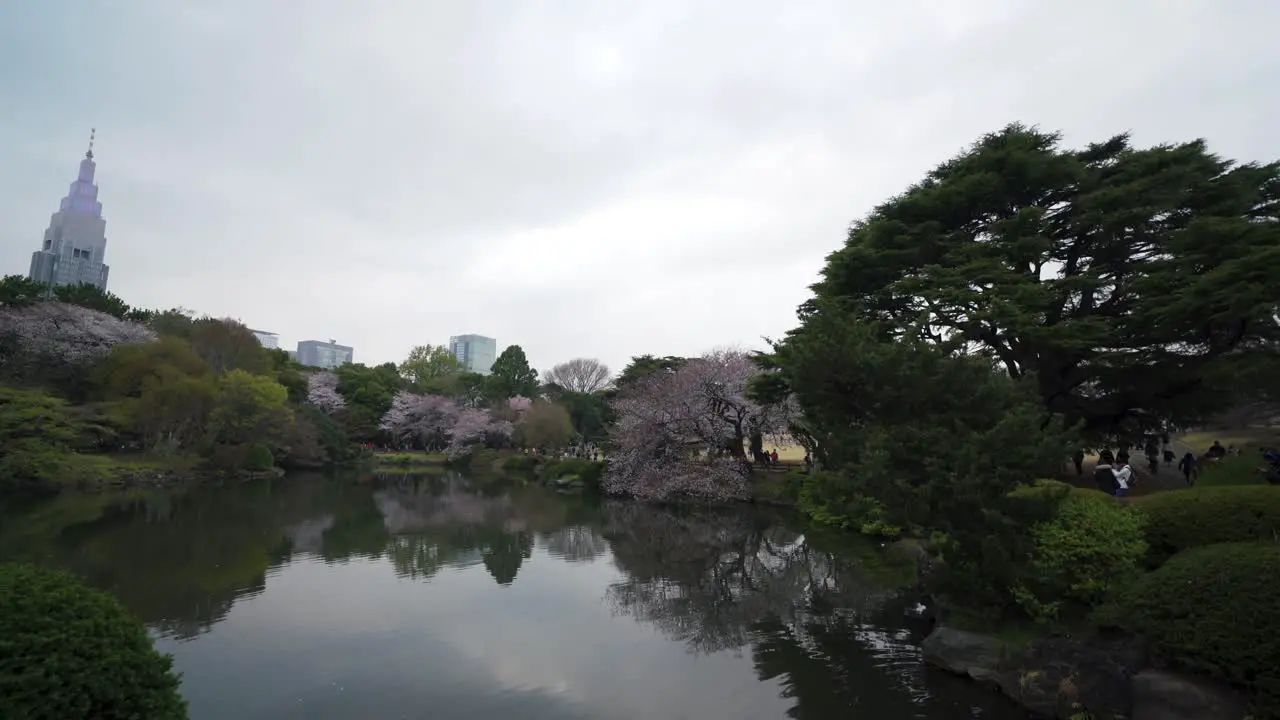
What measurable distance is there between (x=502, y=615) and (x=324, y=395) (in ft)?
137

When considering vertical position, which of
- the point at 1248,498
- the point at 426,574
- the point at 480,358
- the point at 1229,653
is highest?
the point at 480,358

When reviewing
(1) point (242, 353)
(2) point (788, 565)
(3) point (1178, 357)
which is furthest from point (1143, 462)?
(1) point (242, 353)

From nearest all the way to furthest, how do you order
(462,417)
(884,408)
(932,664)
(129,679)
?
(129,679) → (932,664) → (884,408) → (462,417)

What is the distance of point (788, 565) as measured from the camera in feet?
43.5

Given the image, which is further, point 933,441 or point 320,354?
point 320,354

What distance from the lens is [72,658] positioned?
315 cm

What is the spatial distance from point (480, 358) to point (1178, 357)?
12036cm

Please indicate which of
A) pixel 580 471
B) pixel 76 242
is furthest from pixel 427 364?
pixel 76 242

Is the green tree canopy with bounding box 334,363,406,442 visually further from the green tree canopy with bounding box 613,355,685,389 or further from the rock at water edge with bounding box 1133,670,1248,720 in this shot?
the rock at water edge with bounding box 1133,670,1248,720

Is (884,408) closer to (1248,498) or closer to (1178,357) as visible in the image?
(1248,498)

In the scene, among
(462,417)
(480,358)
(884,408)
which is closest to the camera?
(884,408)

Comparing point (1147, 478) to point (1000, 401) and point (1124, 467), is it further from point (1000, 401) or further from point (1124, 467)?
point (1000, 401)

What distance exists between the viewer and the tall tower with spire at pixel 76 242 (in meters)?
Result: 75.2

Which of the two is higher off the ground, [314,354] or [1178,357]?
[314,354]
